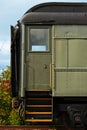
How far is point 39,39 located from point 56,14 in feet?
3.01

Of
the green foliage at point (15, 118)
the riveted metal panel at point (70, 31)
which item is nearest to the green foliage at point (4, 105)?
the green foliage at point (15, 118)

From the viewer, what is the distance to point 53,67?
41.9 feet

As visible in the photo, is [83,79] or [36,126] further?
[36,126]

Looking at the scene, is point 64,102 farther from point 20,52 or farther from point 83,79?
point 20,52

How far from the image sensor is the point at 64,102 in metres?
13.0

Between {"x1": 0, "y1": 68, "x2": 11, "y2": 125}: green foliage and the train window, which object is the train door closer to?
the train window

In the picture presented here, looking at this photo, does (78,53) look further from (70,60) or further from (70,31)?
(70,31)

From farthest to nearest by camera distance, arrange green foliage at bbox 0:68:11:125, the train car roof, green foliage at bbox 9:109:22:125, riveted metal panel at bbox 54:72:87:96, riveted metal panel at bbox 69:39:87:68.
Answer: green foliage at bbox 0:68:11:125, green foliage at bbox 9:109:22:125, the train car roof, riveted metal panel at bbox 69:39:87:68, riveted metal panel at bbox 54:72:87:96

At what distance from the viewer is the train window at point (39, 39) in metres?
12.9

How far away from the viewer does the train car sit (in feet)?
41.6

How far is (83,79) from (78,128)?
5.01 feet

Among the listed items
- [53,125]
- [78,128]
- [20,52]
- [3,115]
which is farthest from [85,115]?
[3,115]

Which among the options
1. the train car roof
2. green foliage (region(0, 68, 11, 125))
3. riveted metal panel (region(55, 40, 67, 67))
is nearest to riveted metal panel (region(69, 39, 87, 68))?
riveted metal panel (region(55, 40, 67, 67))

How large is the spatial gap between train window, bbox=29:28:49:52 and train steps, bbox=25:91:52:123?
1.28 meters
